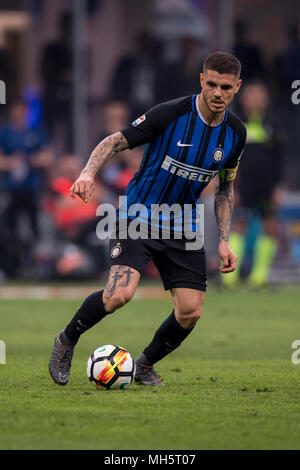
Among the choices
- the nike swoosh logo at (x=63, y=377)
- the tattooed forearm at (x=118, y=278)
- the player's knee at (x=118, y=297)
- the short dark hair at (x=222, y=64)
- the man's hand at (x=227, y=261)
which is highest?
the short dark hair at (x=222, y=64)

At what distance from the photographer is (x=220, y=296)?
12.8 meters

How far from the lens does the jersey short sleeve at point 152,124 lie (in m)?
6.18

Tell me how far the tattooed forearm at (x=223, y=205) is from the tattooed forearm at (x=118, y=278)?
0.71m

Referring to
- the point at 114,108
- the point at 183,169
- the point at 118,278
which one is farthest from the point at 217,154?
the point at 114,108

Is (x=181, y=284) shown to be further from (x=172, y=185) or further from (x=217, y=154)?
(x=217, y=154)

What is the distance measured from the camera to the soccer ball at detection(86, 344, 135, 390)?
6250 millimetres

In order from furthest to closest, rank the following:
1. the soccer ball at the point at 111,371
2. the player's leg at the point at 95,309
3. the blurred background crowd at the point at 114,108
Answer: the blurred background crowd at the point at 114,108
the soccer ball at the point at 111,371
the player's leg at the point at 95,309

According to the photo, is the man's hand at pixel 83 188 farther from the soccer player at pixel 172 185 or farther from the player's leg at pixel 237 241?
the player's leg at pixel 237 241

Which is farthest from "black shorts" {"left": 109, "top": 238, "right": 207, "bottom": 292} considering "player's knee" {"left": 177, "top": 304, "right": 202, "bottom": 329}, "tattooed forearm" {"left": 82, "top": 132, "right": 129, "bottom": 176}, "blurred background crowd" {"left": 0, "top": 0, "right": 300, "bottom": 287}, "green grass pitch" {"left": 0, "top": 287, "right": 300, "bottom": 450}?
"blurred background crowd" {"left": 0, "top": 0, "right": 300, "bottom": 287}

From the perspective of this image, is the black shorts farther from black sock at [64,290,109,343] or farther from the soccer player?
black sock at [64,290,109,343]

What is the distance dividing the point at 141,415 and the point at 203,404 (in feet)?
1.64

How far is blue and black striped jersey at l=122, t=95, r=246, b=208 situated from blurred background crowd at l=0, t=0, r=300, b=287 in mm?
6703

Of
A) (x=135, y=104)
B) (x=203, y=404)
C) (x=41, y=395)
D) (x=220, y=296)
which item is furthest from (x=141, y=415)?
(x=135, y=104)

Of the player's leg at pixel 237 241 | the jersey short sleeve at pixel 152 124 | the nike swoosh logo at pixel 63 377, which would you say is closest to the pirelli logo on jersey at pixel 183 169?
the jersey short sleeve at pixel 152 124
